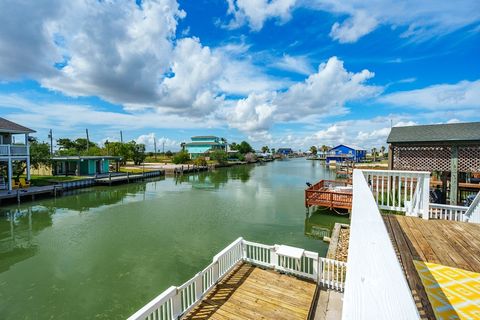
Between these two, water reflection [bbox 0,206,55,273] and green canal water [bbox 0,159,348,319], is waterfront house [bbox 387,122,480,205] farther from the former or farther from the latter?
water reflection [bbox 0,206,55,273]

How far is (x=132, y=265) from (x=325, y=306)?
667cm

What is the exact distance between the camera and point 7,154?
Result: 62.3ft

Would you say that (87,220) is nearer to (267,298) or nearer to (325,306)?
(267,298)

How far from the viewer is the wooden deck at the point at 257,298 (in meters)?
4.75

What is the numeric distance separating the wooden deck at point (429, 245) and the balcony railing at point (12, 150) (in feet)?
83.8

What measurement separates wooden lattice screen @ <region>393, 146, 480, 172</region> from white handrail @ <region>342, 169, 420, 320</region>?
44.7 feet

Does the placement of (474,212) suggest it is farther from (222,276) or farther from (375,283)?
(375,283)

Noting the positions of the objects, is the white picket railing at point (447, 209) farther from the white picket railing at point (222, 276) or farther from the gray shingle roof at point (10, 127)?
the gray shingle roof at point (10, 127)

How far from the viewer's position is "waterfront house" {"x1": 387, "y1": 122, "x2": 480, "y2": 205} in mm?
11204

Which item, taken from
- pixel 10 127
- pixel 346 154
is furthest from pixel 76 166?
pixel 346 154

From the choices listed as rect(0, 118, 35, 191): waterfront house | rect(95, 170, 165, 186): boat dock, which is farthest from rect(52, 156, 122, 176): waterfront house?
rect(0, 118, 35, 191): waterfront house

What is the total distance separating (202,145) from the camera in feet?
256

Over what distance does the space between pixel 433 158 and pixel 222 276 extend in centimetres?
1230

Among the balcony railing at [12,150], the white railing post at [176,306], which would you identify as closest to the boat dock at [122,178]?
the balcony railing at [12,150]
